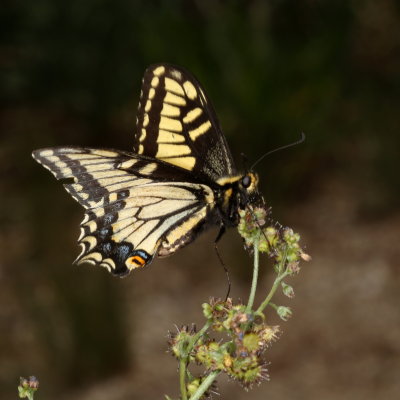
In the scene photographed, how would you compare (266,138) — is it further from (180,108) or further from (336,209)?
(180,108)

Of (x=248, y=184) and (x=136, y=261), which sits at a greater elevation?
(x=248, y=184)

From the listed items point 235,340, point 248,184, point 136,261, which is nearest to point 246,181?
point 248,184

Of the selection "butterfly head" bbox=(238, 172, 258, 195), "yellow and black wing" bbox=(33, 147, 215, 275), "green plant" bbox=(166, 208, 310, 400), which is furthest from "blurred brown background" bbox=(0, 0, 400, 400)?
"green plant" bbox=(166, 208, 310, 400)

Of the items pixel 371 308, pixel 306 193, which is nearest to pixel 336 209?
pixel 306 193

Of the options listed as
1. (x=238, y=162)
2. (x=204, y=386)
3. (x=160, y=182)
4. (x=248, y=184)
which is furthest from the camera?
(x=238, y=162)

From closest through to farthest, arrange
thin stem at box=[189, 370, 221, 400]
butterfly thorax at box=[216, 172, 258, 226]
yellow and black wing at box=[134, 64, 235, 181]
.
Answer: thin stem at box=[189, 370, 221, 400] → butterfly thorax at box=[216, 172, 258, 226] → yellow and black wing at box=[134, 64, 235, 181]

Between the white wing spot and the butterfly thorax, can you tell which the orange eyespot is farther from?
the white wing spot

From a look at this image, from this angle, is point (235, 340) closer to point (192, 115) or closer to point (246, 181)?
point (246, 181)
